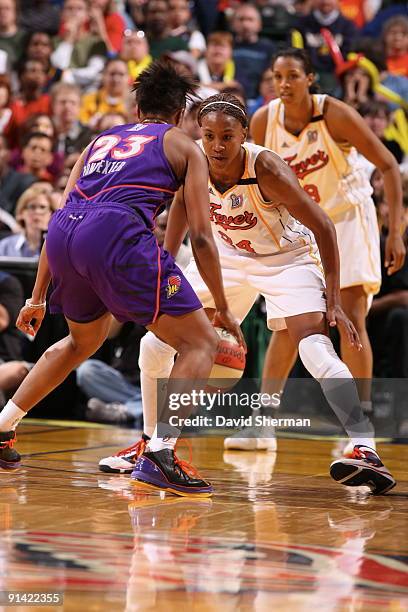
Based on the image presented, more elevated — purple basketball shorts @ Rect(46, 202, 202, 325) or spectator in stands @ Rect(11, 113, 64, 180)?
spectator in stands @ Rect(11, 113, 64, 180)

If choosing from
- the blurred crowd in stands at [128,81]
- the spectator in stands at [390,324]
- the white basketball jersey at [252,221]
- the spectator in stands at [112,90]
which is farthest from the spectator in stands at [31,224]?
the white basketball jersey at [252,221]

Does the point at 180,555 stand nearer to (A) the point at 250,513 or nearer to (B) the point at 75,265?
(A) the point at 250,513

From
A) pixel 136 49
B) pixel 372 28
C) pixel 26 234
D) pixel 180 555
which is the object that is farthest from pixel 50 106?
pixel 180 555

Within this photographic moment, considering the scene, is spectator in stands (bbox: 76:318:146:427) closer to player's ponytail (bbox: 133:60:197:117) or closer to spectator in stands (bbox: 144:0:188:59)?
player's ponytail (bbox: 133:60:197:117)

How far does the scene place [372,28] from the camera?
39.1 ft

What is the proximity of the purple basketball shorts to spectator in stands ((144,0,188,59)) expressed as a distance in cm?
772

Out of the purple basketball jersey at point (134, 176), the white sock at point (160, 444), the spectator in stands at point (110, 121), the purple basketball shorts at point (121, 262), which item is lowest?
the white sock at point (160, 444)

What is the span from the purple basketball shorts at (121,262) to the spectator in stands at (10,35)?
27.2 ft

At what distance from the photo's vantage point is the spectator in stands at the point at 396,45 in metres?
10.6

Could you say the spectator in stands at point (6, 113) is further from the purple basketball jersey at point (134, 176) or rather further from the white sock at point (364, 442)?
the white sock at point (364, 442)

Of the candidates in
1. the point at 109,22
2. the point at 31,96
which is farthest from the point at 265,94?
the point at 109,22

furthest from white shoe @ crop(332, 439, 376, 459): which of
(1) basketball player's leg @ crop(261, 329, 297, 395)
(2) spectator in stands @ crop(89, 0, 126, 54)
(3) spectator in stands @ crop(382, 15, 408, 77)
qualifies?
(2) spectator in stands @ crop(89, 0, 126, 54)

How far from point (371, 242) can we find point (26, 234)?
325cm

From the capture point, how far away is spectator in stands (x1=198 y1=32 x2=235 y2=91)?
34.8ft
